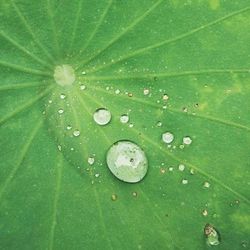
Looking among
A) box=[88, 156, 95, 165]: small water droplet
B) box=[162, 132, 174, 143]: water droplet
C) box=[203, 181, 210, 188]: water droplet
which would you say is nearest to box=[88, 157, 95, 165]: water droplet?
box=[88, 156, 95, 165]: small water droplet

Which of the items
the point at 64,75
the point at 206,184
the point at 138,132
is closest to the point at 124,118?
the point at 138,132

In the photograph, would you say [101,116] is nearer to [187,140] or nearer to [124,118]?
[124,118]

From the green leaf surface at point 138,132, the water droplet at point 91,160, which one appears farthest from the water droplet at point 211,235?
the water droplet at point 91,160

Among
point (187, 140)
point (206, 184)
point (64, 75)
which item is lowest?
point (206, 184)

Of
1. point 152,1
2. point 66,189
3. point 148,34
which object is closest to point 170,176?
point 66,189

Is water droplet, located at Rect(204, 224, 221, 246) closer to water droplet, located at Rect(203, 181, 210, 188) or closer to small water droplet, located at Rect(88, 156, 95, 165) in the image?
water droplet, located at Rect(203, 181, 210, 188)

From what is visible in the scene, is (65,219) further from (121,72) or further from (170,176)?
(121,72)
